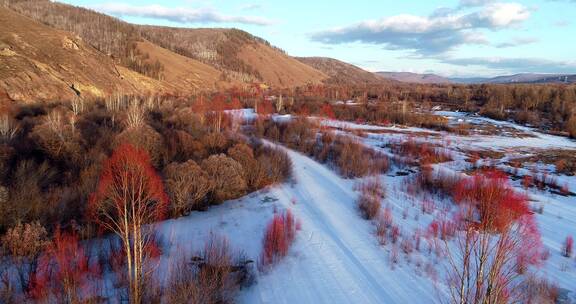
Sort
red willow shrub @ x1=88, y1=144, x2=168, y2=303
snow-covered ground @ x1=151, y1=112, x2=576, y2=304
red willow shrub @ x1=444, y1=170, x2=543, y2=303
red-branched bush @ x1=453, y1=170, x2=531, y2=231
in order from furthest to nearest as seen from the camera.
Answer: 1. snow-covered ground @ x1=151, y1=112, x2=576, y2=304
2. red willow shrub @ x1=88, y1=144, x2=168, y2=303
3. red-branched bush @ x1=453, y1=170, x2=531, y2=231
4. red willow shrub @ x1=444, y1=170, x2=543, y2=303

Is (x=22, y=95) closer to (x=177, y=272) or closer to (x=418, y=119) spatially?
(x=177, y=272)

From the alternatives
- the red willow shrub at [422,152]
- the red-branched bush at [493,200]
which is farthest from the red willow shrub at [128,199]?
the red willow shrub at [422,152]

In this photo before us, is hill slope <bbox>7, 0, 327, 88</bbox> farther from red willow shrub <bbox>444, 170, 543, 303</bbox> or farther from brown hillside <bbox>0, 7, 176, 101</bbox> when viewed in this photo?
red willow shrub <bbox>444, 170, 543, 303</bbox>

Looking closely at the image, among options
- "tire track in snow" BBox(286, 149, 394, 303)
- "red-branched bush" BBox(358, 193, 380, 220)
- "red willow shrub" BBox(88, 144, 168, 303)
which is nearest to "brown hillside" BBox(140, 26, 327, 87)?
"tire track in snow" BBox(286, 149, 394, 303)

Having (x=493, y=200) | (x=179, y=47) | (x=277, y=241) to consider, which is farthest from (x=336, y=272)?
(x=179, y=47)

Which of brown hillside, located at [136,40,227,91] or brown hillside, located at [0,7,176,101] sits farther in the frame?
brown hillside, located at [136,40,227,91]

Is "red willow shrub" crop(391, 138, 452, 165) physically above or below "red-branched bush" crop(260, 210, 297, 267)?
above

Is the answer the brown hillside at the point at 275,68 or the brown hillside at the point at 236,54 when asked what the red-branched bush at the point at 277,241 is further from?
the brown hillside at the point at 275,68

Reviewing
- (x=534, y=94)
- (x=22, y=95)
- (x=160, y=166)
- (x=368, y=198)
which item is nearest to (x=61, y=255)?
(x=160, y=166)
